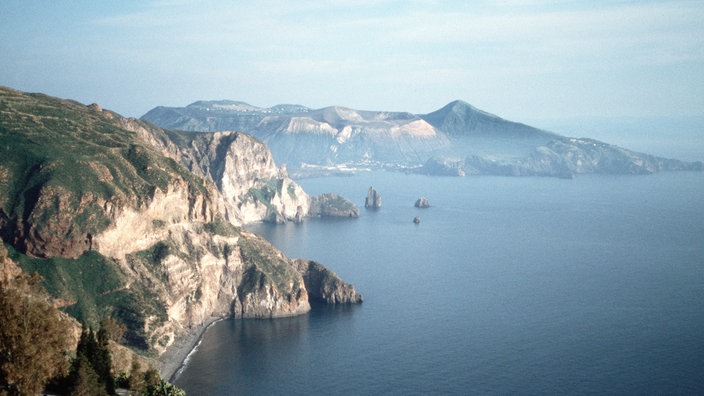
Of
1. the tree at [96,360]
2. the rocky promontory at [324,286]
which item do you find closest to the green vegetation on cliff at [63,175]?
the rocky promontory at [324,286]

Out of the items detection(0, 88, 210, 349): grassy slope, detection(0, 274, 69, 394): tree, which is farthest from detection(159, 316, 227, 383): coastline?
detection(0, 274, 69, 394): tree

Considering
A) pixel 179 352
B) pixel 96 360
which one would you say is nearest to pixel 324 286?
pixel 179 352

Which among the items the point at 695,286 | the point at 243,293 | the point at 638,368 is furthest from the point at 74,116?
the point at 695,286

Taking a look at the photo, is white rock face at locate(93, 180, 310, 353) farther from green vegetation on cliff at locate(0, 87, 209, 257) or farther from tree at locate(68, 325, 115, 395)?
tree at locate(68, 325, 115, 395)

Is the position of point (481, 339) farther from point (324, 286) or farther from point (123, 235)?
point (123, 235)

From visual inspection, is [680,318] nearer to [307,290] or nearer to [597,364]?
[597,364]

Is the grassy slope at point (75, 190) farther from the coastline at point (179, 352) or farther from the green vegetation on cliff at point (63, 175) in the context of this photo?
the coastline at point (179, 352)
